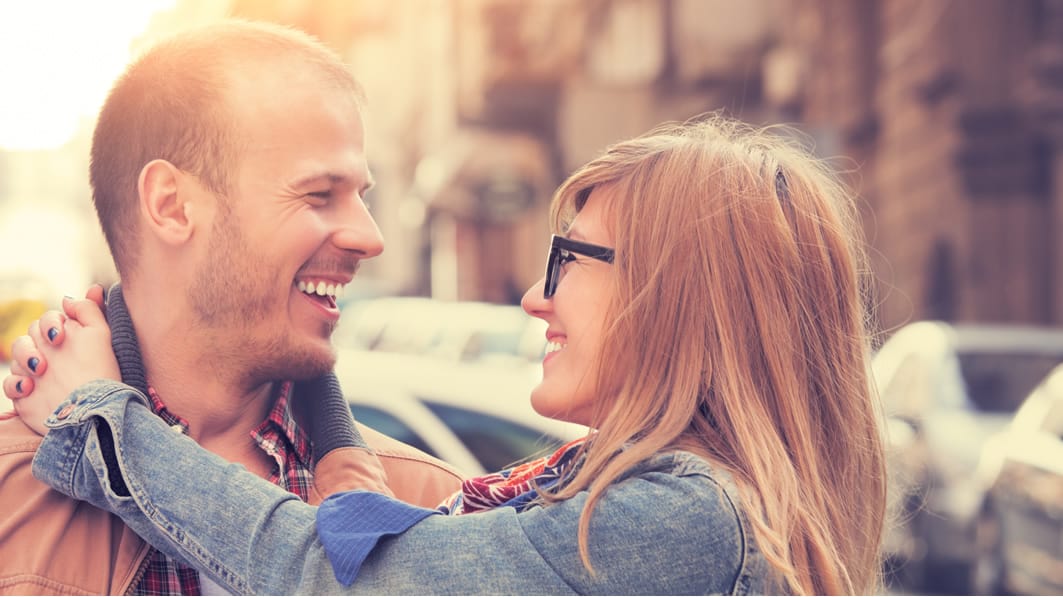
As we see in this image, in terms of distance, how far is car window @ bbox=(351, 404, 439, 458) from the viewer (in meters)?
4.91

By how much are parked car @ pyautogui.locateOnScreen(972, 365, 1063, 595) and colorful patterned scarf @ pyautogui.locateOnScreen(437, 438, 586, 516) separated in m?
3.89

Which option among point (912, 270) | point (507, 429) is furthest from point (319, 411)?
point (912, 270)

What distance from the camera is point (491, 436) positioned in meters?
4.96

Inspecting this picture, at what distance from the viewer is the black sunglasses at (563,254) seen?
2.58 meters

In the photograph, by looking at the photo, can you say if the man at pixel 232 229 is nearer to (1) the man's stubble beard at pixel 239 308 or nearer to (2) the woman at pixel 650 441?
(1) the man's stubble beard at pixel 239 308

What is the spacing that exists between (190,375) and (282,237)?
12.4 inches

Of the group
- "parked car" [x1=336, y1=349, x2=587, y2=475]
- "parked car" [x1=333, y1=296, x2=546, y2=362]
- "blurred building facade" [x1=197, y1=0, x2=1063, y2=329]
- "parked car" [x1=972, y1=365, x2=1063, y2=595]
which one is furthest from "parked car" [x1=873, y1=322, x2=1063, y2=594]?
"parked car" [x1=333, y1=296, x2=546, y2=362]

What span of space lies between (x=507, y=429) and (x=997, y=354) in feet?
15.6

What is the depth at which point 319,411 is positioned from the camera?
2.72 metres

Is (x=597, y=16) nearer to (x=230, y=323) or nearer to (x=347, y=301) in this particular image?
(x=347, y=301)

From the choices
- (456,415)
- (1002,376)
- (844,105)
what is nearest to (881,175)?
(844,105)

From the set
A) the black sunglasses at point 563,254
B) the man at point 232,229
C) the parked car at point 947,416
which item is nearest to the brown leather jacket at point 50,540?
the man at point 232,229

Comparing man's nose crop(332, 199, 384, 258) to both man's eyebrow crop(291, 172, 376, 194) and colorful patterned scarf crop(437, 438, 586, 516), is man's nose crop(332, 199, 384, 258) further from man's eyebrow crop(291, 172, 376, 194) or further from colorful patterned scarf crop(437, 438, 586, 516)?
colorful patterned scarf crop(437, 438, 586, 516)

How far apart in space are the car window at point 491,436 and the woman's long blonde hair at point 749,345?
2.25m
